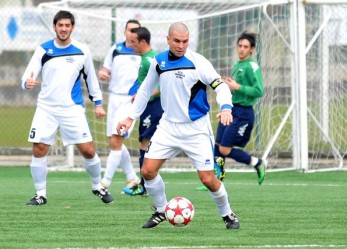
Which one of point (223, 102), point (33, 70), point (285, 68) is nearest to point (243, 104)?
point (285, 68)

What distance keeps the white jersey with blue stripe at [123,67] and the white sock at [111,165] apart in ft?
2.73

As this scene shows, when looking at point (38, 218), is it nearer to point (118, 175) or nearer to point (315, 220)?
point (315, 220)

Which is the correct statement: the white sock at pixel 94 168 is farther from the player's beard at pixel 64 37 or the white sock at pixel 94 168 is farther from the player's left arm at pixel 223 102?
the player's left arm at pixel 223 102

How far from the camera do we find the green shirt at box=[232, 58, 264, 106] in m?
13.9

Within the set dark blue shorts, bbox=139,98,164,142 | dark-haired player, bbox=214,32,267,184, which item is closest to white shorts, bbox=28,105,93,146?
dark blue shorts, bbox=139,98,164,142

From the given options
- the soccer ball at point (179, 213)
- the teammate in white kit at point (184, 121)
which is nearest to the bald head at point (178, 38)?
the teammate in white kit at point (184, 121)

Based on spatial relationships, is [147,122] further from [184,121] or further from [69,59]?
[184,121]

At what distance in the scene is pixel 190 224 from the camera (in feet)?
32.1

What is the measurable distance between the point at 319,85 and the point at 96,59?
168 inches

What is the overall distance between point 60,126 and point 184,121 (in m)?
2.85

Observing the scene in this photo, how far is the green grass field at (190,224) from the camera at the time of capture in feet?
28.0

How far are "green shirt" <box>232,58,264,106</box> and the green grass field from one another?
1.19 meters

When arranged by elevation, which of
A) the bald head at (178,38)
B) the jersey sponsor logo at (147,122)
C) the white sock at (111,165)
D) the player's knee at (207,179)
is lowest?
the white sock at (111,165)

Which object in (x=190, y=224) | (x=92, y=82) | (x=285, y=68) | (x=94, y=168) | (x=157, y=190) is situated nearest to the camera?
(x=157, y=190)
